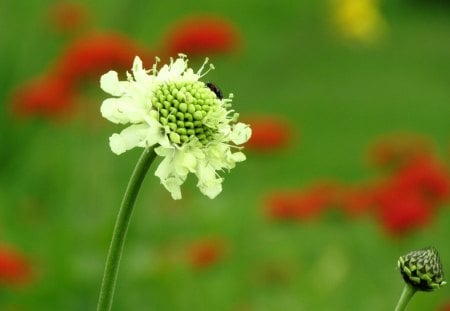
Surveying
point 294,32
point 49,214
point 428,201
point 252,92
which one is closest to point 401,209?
point 428,201

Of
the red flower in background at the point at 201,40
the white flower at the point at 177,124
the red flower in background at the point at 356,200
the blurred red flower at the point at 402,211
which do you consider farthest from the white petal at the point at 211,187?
the red flower in background at the point at 201,40

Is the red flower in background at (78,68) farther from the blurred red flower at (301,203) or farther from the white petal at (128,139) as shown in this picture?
the white petal at (128,139)

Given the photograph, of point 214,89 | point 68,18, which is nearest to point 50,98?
point 68,18

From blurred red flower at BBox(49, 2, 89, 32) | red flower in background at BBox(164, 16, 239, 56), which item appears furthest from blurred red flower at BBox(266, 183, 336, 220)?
blurred red flower at BBox(49, 2, 89, 32)

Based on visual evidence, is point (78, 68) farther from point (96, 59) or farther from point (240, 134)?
point (240, 134)

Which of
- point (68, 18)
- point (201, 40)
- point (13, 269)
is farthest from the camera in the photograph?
point (68, 18)
